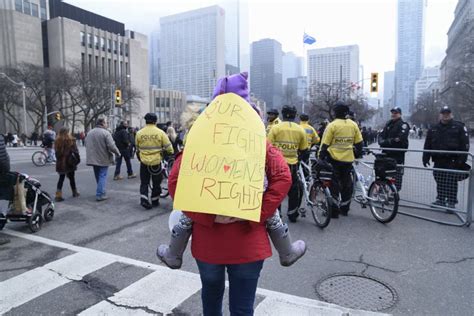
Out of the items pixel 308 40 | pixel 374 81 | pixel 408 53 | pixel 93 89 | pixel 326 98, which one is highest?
pixel 408 53

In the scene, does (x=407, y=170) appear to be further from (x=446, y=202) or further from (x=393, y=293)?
(x=393, y=293)

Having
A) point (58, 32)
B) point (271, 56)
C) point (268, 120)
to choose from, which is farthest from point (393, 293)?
point (58, 32)

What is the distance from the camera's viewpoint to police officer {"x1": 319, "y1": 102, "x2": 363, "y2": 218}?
6.35 metres

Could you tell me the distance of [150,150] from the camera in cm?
740

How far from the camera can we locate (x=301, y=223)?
639 centimetres

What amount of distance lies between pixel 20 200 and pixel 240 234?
4953mm

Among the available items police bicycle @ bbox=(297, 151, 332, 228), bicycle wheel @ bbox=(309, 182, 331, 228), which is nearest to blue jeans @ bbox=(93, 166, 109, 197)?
police bicycle @ bbox=(297, 151, 332, 228)

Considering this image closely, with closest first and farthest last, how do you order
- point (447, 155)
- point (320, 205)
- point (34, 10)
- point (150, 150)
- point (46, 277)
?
point (46, 277) → point (320, 205) → point (447, 155) → point (150, 150) → point (34, 10)

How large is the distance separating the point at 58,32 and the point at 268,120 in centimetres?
6915

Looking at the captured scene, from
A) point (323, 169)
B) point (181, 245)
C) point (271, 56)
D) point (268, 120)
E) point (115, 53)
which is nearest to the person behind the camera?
point (181, 245)

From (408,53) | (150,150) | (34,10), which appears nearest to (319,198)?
(150,150)

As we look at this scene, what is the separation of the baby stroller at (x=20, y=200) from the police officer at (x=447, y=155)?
7167 mm

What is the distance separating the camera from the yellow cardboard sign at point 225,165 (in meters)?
2.09

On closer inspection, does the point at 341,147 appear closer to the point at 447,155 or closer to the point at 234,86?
the point at 447,155
